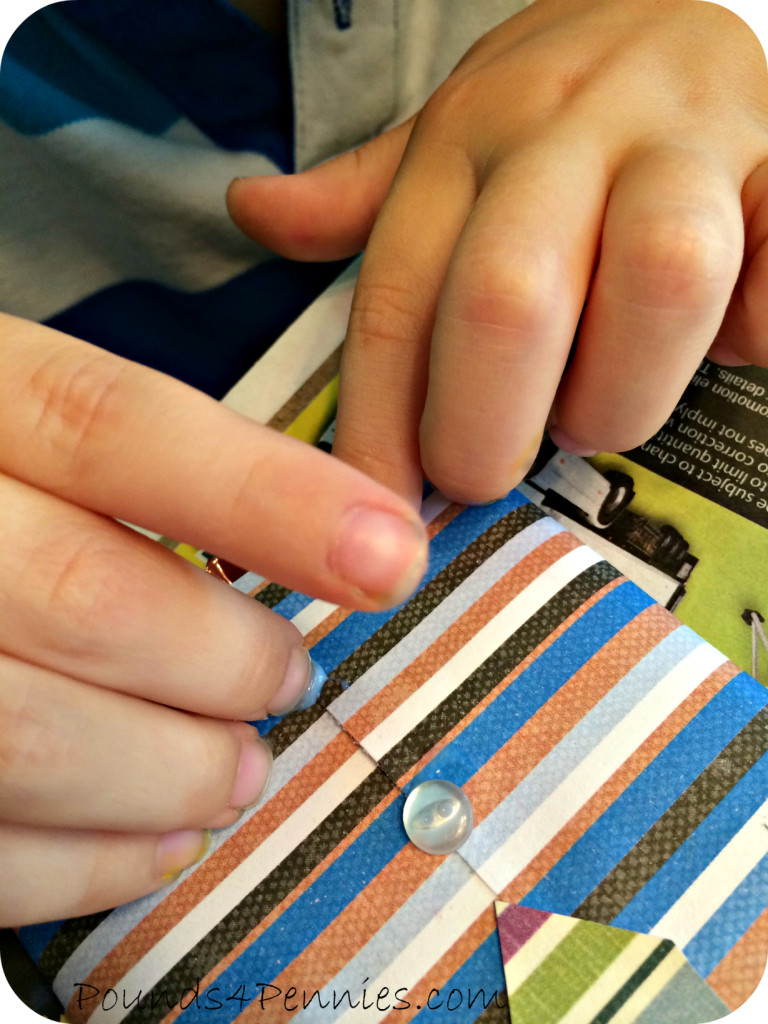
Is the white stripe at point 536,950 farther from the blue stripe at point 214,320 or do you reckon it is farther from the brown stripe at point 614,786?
the blue stripe at point 214,320

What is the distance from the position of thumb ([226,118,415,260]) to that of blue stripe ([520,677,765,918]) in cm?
41

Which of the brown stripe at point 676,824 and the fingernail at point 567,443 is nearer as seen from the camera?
the brown stripe at point 676,824

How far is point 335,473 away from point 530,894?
23 centimetres

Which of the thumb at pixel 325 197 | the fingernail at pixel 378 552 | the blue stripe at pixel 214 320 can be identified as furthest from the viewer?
the blue stripe at pixel 214 320

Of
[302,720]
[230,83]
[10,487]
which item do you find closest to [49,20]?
[230,83]

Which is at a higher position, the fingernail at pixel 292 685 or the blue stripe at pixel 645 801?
the blue stripe at pixel 645 801

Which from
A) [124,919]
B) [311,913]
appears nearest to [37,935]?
[124,919]

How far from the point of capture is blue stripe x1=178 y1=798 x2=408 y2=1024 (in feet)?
1.07

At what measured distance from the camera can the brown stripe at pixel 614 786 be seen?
324 mm

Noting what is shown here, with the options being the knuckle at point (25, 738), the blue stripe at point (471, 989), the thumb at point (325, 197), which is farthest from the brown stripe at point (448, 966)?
the thumb at point (325, 197)

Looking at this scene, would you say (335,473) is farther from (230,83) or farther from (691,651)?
(230,83)

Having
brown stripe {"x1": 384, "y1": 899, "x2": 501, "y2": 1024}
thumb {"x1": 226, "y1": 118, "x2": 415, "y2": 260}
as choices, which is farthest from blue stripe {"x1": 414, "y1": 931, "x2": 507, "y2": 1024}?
thumb {"x1": 226, "y1": 118, "x2": 415, "y2": 260}

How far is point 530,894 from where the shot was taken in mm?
321

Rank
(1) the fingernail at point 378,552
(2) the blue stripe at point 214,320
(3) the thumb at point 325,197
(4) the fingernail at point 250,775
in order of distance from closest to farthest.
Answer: (1) the fingernail at point 378,552 < (4) the fingernail at point 250,775 < (3) the thumb at point 325,197 < (2) the blue stripe at point 214,320
